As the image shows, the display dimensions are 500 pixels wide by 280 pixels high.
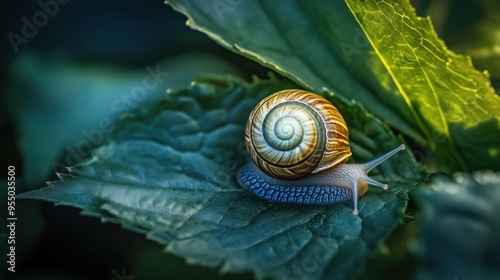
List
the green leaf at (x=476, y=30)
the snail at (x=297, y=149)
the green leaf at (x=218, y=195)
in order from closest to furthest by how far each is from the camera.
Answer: the green leaf at (x=218, y=195) < the snail at (x=297, y=149) < the green leaf at (x=476, y=30)

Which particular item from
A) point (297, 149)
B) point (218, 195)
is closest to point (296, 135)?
point (297, 149)

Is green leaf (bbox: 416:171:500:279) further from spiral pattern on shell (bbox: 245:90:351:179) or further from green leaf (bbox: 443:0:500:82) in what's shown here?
green leaf (bbox: 443:0:500:82)

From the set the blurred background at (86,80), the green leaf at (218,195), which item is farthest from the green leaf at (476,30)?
the green leaf at (218,195)

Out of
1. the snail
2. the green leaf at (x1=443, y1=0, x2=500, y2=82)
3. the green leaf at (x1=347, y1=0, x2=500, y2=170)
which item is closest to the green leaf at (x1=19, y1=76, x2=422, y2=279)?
the snail

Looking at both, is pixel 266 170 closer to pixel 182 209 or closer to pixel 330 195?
pixel 330 195

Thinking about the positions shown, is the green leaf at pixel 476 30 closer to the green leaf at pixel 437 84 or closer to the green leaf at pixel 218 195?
the green leaf at pixel 437 84

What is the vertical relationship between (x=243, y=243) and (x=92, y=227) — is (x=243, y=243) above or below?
below

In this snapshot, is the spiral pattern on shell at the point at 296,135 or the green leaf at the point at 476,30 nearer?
the spiral pattern on shell at the point at 296,135

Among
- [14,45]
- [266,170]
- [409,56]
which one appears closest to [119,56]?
[14,45]
